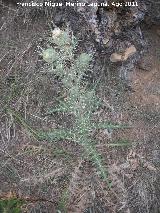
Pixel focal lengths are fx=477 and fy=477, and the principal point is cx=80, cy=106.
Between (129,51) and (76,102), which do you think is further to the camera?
(129,51)

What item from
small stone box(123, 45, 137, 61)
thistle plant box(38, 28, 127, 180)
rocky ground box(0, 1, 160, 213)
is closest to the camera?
thistle plant box(38, 28, 127, 180)

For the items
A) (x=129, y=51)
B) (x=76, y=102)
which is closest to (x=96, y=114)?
(x=76, y=102)

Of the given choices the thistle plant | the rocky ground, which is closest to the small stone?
the rocky ground

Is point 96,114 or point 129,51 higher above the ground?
point 129,51

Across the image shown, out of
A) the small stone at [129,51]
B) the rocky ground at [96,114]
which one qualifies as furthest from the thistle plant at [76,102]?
the small stone at [129,51]

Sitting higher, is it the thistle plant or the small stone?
the small stone

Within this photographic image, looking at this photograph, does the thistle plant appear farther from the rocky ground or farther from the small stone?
the small stone

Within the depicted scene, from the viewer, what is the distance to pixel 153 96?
3383 millimetres

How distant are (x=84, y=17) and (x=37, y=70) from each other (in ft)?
1.76

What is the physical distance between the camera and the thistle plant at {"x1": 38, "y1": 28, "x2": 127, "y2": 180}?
9.97 feet

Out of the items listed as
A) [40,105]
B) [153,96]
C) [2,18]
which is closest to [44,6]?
[2,18]

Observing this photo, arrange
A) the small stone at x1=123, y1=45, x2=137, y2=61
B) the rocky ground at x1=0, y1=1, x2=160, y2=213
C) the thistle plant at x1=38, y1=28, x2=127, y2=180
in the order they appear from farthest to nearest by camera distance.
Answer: the small stone at x1=123, y1=45, x2=137, y2=61, the rocky ground at x1=0, y1=1, x2=160, y2=213, the thistle plant at x1=38, y1=28, x2=127, y2=180

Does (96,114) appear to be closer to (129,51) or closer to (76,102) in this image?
(76,102)

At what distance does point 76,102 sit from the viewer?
10.3 feet
